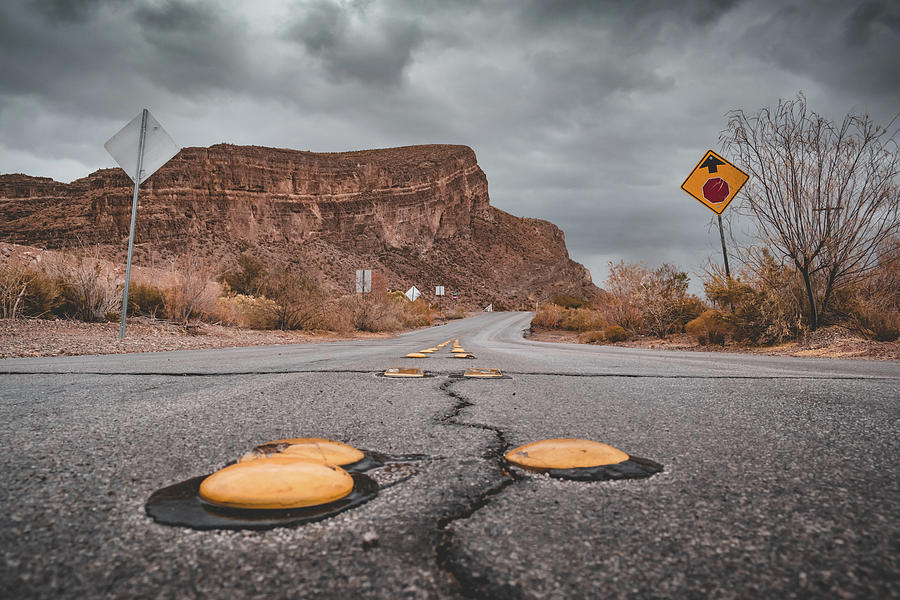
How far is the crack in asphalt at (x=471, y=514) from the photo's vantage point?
0.77 m

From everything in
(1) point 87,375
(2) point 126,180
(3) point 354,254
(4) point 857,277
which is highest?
(2) point 126,180

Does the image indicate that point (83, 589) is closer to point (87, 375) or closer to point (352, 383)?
point (352, 383)

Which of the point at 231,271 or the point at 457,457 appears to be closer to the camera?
the point at 457,457

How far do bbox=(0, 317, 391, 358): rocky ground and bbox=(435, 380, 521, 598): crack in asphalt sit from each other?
641 cm

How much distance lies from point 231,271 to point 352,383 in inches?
1194

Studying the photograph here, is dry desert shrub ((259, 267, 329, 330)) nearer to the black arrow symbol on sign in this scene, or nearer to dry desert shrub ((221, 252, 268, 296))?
dry desert shrub ((221, 252, 268, 296))

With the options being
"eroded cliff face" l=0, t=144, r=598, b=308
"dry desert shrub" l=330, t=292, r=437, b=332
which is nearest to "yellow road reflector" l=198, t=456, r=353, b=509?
"dry desert shrub" l=330, t=292, r=437, b=332

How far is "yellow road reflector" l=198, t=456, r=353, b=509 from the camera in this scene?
104cm

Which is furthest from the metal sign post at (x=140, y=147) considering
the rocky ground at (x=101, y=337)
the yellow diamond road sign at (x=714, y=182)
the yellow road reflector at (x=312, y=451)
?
the yellow diamond road sign at (x=714, y=182)

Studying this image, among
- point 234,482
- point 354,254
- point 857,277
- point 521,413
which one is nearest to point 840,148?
point 857,277

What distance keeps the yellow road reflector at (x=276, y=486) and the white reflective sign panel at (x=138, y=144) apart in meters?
8.78

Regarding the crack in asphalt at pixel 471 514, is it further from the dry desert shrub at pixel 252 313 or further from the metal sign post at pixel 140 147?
the dry desert shrub at pixel 252 313

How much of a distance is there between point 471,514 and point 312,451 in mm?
638

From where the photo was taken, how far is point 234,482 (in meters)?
1.11
